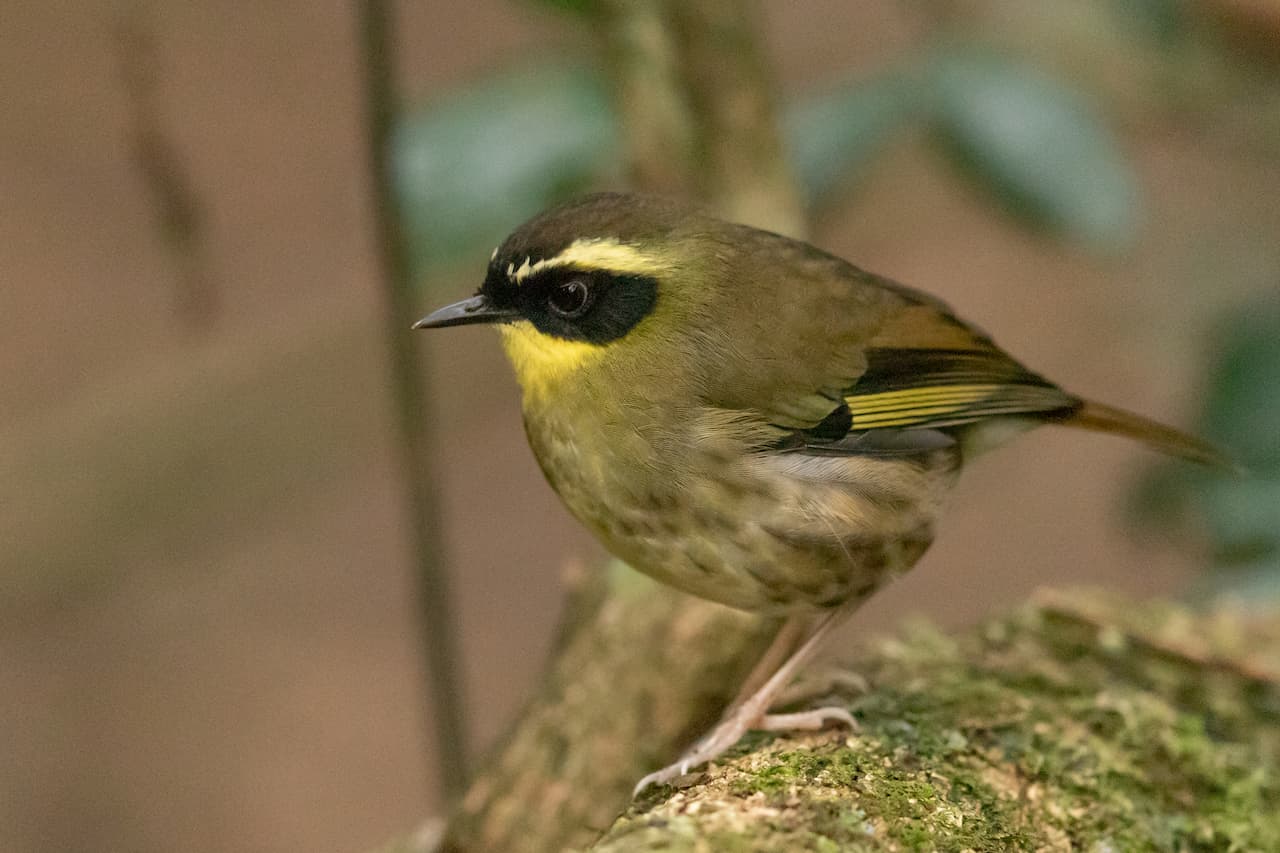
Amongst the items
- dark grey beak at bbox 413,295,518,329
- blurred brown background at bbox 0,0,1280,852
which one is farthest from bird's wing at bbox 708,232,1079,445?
blurred brown background at bbox 0,0,1280,852

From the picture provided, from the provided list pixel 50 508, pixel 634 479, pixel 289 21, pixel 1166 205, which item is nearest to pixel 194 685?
pixel 50 508

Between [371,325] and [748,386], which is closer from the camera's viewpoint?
[748,386]

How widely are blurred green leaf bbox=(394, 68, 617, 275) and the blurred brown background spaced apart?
258 cm

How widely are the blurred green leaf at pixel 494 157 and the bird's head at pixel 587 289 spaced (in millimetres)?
661

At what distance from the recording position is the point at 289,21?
307 inches

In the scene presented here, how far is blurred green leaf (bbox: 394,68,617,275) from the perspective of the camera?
3.60 meters

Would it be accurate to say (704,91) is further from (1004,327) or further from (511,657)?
(1004,327)

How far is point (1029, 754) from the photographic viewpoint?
2.84 m

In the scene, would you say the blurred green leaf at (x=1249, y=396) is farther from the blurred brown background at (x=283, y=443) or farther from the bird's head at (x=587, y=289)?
the bird's head at (x=587, y=289)

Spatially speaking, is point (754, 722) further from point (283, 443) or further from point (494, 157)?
point (283, 443)

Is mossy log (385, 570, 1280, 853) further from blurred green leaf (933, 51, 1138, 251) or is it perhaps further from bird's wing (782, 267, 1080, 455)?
blurred green leaf (933, 51, 1138, 251)

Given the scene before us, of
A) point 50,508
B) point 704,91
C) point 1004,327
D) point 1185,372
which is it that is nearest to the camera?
point 704,91

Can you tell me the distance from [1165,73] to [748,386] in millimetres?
2875

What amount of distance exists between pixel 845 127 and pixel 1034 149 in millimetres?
537
